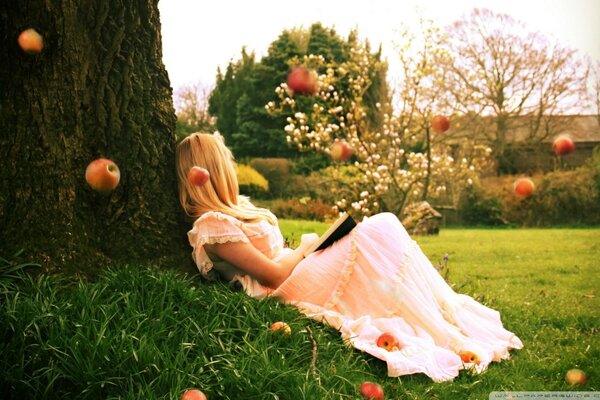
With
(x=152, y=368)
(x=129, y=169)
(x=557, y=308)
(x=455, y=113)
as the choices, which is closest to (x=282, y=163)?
(x=455, y=113)

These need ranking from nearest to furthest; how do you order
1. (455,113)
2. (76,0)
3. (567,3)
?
(76,0) → (567,3) → (455,113)

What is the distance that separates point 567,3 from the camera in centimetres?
295

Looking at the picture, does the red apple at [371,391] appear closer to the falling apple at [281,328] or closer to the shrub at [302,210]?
the falling apple at [281,328]

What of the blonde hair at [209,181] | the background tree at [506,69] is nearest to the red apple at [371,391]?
the blonde hair at [209,181]

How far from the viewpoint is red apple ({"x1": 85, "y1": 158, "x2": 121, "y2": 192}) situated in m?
2.03

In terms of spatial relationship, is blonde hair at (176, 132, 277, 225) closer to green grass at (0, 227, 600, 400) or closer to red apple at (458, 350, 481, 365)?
green grass at (0, 227, 600, 400)

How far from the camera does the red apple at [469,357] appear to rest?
2.12 metres

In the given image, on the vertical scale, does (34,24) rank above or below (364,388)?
above

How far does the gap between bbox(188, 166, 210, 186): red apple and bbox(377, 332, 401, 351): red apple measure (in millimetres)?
809

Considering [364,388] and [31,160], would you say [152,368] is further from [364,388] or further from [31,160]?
Answer: [31,160]

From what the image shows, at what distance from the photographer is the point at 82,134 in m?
2.08

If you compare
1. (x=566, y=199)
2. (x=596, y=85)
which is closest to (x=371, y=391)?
(x=596, y=85)

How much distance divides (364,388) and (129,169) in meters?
1.07

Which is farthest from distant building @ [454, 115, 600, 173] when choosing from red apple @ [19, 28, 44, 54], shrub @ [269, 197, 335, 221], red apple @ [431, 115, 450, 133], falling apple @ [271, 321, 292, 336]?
red apple @ [19, 28, 44, 54]
